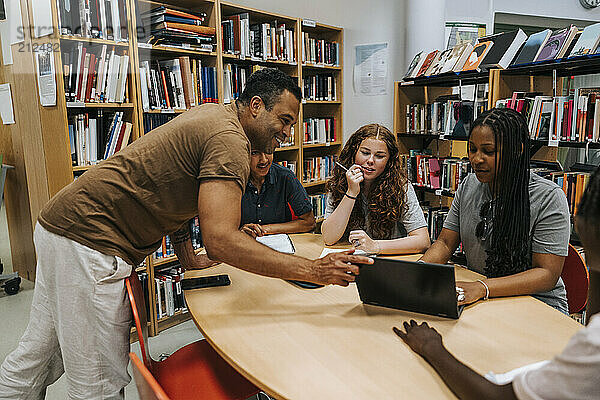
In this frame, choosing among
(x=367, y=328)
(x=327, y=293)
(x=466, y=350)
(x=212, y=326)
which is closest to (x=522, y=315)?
(x=466, y=350)

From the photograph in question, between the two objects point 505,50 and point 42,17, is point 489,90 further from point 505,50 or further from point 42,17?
point 42,17

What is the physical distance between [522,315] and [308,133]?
312cm

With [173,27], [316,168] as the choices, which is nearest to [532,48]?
[316,168]

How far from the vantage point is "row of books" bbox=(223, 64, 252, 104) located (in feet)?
11.4

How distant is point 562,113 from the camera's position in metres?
2.94

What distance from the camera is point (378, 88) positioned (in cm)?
Answer: 470

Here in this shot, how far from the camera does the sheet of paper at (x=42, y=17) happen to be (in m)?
2.52

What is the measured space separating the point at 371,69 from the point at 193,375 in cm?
383

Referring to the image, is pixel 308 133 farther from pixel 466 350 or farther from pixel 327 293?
pixel 466 350

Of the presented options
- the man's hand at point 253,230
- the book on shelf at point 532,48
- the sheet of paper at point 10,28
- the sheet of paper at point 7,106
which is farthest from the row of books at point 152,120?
the book on shelf at point 532,48

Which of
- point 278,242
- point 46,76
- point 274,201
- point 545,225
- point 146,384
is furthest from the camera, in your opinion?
point 46,76

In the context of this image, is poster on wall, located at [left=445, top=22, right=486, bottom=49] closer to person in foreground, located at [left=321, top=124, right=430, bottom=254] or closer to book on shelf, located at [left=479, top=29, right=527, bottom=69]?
book on shelf, located at [left=479, top=29, right=527, bottom=69]

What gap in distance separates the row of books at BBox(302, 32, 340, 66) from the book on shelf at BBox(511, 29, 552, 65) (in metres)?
1.71

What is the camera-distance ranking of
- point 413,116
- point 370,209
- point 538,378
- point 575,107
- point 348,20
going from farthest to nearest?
point 348,20 < point 413,116 < point 575,107 < point 370,209 < point 538,378
